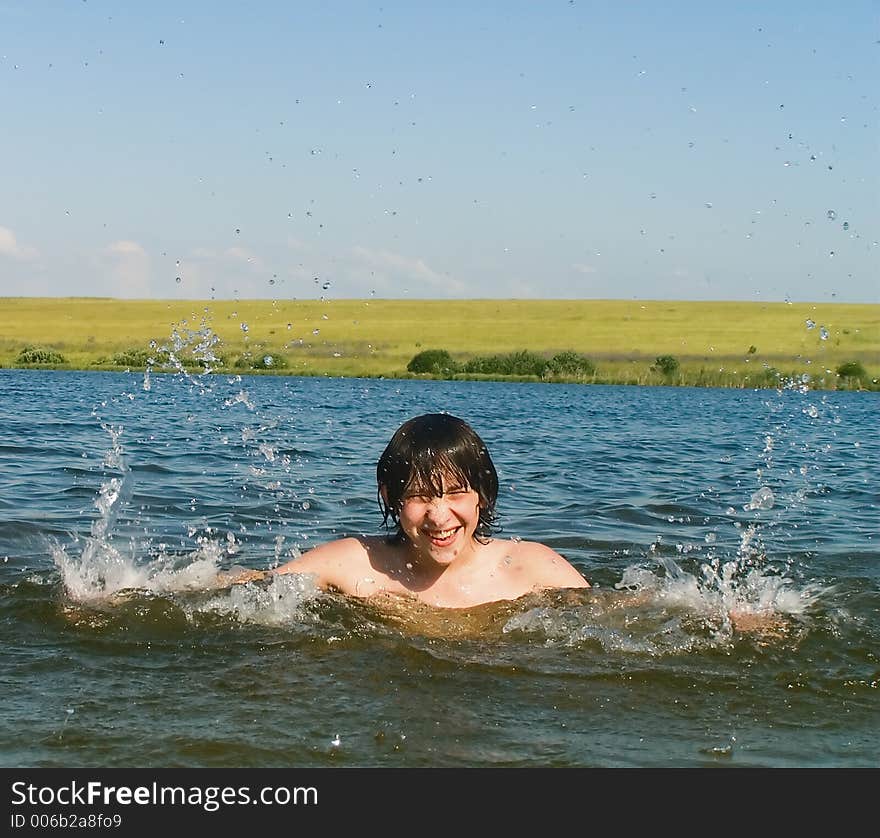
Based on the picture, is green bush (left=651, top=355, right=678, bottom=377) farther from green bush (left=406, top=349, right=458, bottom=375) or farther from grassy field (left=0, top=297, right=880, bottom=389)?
green bush (left=406, top=349, right=458, bottom=375)

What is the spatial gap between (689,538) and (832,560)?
136 cm

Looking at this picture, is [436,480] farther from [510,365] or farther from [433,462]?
[510,365]

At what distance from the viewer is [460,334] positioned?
252ft

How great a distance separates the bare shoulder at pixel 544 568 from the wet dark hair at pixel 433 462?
2.29 feet

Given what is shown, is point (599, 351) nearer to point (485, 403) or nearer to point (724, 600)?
point (485, 403)

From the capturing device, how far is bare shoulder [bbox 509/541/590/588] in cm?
662

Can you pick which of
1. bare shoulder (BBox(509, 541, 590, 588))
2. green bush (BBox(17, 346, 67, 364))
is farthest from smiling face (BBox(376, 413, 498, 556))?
green bush (BBox(17, 346, 67, 364))

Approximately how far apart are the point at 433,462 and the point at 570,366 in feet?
164

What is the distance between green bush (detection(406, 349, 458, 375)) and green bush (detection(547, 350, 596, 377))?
15.7 ft

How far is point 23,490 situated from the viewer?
38.4 feet

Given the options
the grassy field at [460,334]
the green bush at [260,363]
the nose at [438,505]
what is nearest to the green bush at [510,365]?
the grassy field at [460,334]

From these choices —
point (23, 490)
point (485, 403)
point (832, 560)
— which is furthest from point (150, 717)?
point (485, 403)

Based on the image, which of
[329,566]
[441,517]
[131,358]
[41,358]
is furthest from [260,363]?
[441,517]

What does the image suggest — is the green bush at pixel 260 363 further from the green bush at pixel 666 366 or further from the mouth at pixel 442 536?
the mouth at pixel 442 536
